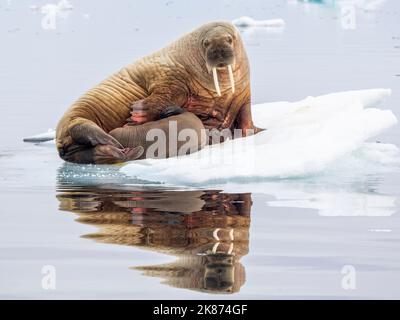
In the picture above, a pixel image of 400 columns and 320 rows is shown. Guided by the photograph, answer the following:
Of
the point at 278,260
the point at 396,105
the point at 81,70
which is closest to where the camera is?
the point at 278,260

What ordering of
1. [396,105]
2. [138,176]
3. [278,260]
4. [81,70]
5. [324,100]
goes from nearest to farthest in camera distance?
[278,260], [138,176], [324,100], [396,105], [81,70]

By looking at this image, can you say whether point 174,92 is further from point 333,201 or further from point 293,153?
point 333,201

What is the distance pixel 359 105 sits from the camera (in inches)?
508

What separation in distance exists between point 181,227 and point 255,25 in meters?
36.2

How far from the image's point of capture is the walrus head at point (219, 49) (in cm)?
1238

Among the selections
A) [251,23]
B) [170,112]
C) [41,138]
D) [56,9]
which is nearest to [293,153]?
[170,112]

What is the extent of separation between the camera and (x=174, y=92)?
12734 millimetres

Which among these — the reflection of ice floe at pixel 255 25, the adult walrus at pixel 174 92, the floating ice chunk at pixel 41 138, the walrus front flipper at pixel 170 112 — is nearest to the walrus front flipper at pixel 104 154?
the adult walrus at pixel 174 92

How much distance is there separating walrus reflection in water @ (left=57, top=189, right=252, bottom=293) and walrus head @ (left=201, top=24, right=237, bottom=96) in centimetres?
226

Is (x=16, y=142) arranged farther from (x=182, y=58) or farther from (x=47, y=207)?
(x=47, y=207)

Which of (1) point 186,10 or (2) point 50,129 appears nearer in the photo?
(2) point 50,129

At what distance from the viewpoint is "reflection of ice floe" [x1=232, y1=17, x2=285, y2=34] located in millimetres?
43688

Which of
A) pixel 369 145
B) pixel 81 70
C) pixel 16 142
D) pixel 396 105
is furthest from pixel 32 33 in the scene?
pixel 369 145

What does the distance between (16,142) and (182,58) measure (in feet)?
8.83
